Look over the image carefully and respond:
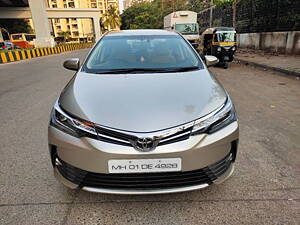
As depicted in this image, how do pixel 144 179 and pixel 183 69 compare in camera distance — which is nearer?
pixel 144 179

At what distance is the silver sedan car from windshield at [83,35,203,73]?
560 millimetres

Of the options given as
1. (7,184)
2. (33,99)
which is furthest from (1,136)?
(33,99)

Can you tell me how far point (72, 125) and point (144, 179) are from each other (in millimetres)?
668

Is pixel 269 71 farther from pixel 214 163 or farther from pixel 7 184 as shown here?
pixel 7 184

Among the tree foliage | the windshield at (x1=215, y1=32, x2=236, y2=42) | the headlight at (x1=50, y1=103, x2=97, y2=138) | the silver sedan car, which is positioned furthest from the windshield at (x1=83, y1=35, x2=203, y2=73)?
the tree foliage

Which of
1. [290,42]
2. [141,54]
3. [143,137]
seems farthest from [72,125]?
[290,42]

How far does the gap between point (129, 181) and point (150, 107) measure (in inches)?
22.3

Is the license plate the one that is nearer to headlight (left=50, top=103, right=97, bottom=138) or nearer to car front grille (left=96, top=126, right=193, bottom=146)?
car front grille (left=96, top=126, right=193, bottom=146)

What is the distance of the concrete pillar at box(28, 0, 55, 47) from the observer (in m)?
22.8

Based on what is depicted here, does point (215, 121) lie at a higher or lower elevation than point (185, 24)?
lower

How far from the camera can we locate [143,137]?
161 centimetres

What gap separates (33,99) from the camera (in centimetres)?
543

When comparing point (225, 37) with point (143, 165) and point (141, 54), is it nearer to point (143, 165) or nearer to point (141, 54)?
point (141, 54)

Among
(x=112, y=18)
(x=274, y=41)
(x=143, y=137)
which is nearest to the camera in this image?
(x=143, y=137)
